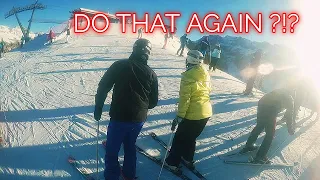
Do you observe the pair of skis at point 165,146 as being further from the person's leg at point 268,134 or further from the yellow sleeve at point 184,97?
the person's leg at point 268,134

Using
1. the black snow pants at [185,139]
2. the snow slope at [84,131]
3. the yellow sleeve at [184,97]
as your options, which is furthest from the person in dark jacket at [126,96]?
the snow slope at [84,131]

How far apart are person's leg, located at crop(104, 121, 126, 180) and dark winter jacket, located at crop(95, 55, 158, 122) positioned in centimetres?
15

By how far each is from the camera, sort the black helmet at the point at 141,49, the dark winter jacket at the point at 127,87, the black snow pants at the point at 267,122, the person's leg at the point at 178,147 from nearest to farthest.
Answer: the dark winter jacket at the point at 127,87 < the black helmet at the point at 141,49 < the person's leg at the point at 178,147 < the black snow pants at the point at 267,122

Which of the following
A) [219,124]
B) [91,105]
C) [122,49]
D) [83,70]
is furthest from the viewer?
[122,49]

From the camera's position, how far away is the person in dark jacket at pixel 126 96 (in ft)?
13.1

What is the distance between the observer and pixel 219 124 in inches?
316

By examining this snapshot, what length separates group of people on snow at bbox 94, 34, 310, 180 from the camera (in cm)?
405

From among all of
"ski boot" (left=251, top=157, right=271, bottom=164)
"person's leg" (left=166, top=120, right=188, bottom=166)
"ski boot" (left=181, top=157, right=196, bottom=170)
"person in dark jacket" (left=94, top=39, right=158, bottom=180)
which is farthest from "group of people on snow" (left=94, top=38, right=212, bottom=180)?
"ski boot" (left=251, top=157, right=271, bottom=164)

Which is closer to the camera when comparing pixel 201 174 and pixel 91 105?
pixel 201 174

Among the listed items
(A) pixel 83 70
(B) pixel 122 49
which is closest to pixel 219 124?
(A) pixel 83 70

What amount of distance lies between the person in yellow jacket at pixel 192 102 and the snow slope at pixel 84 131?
33.7 inches

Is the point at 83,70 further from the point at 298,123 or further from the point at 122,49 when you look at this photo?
the point at 298,123

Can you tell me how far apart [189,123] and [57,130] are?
3.49 meters

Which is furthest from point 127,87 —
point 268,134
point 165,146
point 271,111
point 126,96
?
point 268,134
